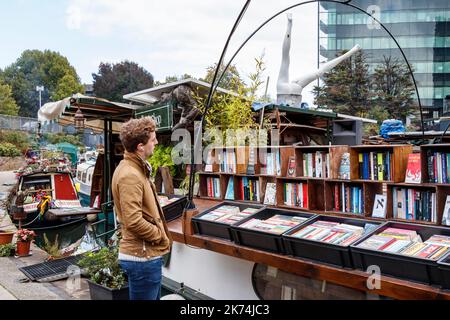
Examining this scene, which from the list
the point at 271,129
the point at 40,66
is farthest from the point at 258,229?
the point at 40,66

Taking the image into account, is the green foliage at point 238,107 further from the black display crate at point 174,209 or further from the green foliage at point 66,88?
the green foliage at point 66,88

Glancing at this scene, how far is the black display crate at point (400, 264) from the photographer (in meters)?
2.65

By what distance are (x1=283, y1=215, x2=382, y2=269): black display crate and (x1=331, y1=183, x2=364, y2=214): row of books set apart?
1.14 ft

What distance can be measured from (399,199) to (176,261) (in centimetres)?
323

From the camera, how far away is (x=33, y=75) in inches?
2098

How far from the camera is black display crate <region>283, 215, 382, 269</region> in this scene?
308 cm

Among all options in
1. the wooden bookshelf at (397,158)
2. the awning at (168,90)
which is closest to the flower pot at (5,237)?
the awning at (168,90)

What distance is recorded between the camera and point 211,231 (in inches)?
168

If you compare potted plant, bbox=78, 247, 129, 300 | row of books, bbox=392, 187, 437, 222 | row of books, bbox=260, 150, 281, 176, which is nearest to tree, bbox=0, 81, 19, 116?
potted plant, bbox=78, 247, 129, 300

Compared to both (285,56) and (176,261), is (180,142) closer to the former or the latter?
(176,261)

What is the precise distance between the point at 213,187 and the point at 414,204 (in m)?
2.69

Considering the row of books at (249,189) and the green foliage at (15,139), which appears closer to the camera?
the row of books at (249,189)

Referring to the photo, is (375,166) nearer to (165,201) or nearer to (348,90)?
(165,201)

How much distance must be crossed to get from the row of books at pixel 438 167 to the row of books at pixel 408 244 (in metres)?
0.51
